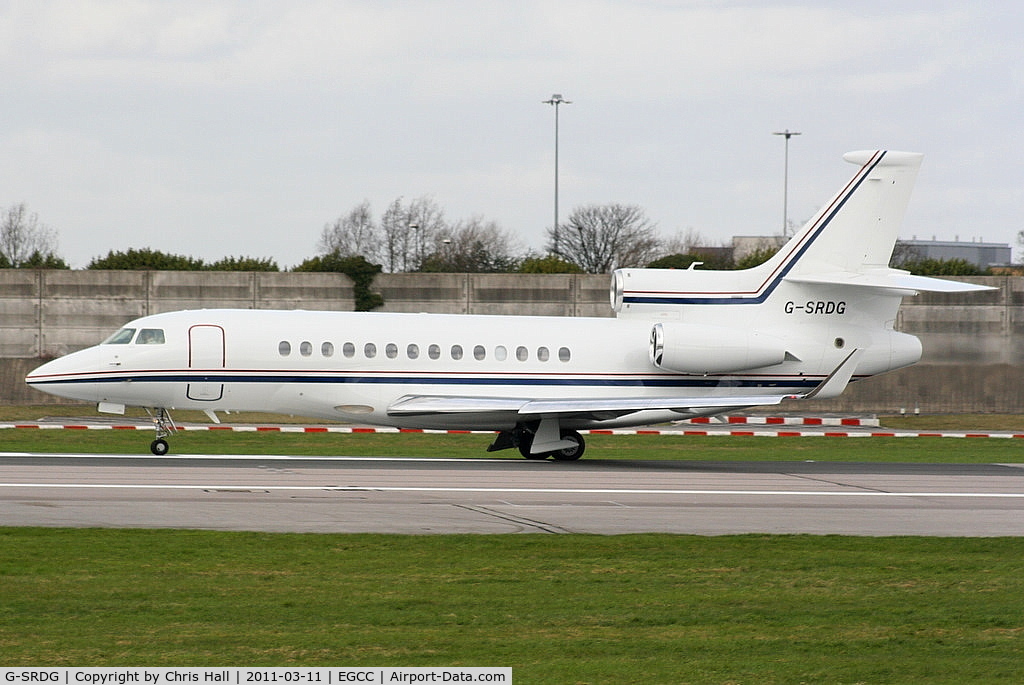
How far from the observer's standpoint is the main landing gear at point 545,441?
91.6 feet

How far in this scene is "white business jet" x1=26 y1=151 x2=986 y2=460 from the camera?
27.2m

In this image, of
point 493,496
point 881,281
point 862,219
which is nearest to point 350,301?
point 862,219

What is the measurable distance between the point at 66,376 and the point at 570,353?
10.9 m

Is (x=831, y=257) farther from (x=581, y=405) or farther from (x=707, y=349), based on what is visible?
(x=581, y=405)

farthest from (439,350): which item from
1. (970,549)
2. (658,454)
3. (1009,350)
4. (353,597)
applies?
(1009,350)

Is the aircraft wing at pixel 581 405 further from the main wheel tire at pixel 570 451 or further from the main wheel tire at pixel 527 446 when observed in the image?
the main wheel tire at pixel 527 446

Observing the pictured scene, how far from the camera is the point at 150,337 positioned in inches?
1077

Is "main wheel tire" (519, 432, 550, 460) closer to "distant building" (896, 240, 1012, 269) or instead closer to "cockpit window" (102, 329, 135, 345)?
"cockpit window" (102, 329, 135, 345)

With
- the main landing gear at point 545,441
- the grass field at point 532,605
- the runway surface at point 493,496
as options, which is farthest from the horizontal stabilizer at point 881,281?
the grass field at point 532,605

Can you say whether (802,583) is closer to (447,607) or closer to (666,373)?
(447,607)

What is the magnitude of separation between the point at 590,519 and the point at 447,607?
21.8 ft

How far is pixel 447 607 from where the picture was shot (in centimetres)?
1156

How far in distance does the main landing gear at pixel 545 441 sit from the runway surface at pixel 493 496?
3.38 ft

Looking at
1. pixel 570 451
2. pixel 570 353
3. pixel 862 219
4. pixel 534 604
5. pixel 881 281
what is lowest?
pixel 570 451
